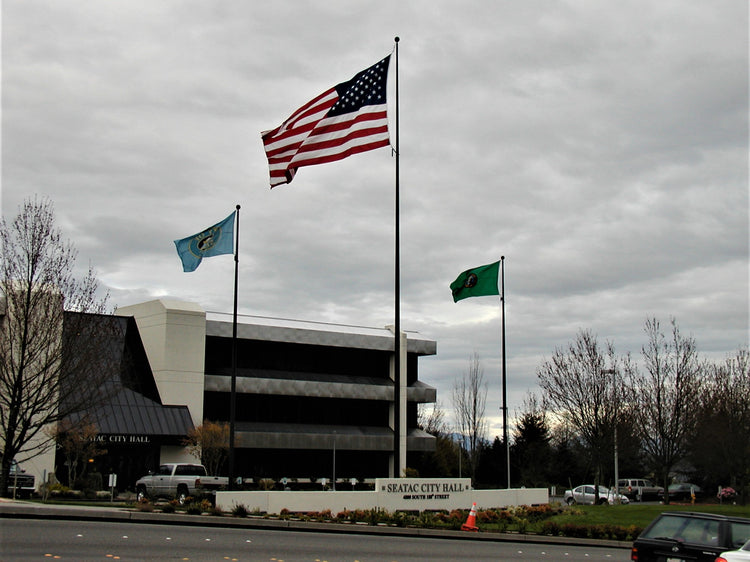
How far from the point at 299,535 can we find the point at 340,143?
1067 cm

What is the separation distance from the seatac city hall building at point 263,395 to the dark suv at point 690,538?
34439 mm

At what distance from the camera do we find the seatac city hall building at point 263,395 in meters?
46.7

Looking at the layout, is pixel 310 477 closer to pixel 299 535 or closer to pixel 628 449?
pixel 628 449

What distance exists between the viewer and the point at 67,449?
40594 millimetres

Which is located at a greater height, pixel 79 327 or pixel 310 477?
pixel 79 327

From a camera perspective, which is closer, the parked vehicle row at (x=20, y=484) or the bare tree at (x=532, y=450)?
the parked vehicle row at (x=20, y=484)

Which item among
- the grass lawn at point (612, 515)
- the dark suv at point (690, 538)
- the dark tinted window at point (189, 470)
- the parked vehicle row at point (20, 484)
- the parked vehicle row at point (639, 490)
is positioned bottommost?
the parked vehicle row at point (639, 490)

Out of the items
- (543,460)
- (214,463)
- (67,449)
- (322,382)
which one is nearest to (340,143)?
(67,449)

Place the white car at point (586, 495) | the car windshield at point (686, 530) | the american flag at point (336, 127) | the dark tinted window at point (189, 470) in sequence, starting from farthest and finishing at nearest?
the white car at point (586, 495)
the dark tinted window at point (189, 470)
the american flag at point (336, 127)
the car windshield at point (686, 530)

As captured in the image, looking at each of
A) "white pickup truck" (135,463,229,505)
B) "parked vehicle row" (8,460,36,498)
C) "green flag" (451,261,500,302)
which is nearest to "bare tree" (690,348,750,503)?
"green flag" (451,261,500,302)

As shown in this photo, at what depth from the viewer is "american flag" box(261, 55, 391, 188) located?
2381cm

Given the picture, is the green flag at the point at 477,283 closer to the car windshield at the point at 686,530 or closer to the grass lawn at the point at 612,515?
the grass lawn at the point at 612,515

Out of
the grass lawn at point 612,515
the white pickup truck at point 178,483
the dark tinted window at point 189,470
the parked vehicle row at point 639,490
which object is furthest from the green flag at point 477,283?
the parked vehicle row at point 639,490

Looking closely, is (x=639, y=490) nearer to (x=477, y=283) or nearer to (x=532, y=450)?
(x=532, y=450)
